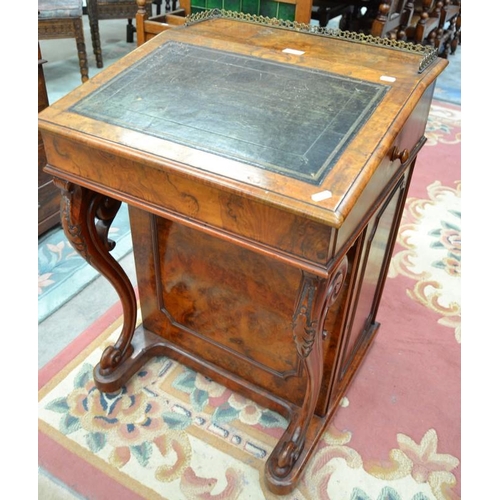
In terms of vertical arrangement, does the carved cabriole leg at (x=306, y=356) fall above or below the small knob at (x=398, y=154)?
below

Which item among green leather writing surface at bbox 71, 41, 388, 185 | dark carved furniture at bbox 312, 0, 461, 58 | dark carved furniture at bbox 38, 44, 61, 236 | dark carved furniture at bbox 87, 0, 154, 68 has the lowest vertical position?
dark carved furniture at bbox 38, 44, 61, 236

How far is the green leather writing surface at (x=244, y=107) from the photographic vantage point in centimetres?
88

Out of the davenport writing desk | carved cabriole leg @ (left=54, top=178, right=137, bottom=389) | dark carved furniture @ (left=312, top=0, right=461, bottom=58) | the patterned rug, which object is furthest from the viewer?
dark carved furniture @ (left=312, top=0, right=461, bottom=58)

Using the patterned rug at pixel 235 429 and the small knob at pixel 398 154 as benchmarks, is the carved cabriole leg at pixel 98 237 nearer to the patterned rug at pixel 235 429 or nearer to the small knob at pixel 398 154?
the patterned rug at pixel 235 429

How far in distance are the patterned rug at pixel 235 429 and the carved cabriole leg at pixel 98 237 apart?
5.6 inches

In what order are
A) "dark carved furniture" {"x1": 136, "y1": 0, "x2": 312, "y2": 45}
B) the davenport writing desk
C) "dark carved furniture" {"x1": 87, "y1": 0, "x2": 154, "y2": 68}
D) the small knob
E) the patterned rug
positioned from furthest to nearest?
"dark carved furniture" {"x1": 87, "y1": 0, "x2": 154, "y2": 68} < "dark carved furniture" {"x1": 136, "y1": 0, "x2": 312, "y2": 45} < the patterned rug < the small knob < the davenport writing desk

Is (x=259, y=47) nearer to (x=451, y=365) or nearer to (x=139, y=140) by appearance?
(x=139, y=140)

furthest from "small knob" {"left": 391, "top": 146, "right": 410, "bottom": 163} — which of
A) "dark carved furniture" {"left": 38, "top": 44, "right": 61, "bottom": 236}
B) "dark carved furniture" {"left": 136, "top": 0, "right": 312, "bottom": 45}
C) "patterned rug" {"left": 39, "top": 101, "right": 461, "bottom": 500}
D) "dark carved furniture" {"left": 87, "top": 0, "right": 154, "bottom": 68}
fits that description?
"dark carved furniture" {"left": 87, "top": 0, "right": 154, "bottom": 68}

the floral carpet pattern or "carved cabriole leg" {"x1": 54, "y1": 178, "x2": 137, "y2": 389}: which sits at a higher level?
"carved cabriole leg" {"x1": 54, "y1": 178, "x2": 137, "y2": 389}

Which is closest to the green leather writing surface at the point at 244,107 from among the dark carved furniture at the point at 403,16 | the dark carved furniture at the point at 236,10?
the dark carved furniture at the point at 236,10

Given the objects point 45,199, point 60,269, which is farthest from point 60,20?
point 60,269

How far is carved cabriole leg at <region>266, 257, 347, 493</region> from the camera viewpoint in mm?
912

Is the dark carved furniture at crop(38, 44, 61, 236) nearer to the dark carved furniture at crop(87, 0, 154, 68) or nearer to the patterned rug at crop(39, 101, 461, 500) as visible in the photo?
the patterned rug at crop(39, 101, 461, 500)

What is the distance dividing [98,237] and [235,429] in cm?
72
